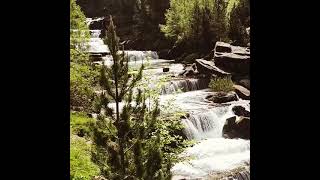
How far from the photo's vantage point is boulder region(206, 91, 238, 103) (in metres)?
22.8

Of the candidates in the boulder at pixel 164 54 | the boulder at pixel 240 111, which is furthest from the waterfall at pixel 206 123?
the boulder at pixel 164 54

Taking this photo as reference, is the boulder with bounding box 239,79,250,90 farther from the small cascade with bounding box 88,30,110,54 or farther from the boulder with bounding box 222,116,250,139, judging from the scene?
the small cascade with bounding box 88,30,110,54

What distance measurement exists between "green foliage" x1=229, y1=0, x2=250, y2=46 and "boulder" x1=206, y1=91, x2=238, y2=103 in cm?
1316

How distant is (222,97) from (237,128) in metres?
3.72

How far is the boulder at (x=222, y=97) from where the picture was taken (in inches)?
898

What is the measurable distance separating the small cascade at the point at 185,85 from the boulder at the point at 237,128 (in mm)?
6546

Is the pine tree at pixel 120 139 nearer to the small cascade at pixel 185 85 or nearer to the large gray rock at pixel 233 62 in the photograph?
the small cascade at pixel 185 85

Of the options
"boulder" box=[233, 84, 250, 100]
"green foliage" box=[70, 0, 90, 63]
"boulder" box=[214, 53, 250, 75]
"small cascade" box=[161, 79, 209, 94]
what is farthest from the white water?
"boulder" box=[214, 53, 250, 75]

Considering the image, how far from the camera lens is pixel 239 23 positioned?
36625 mm

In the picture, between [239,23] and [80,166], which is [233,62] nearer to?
[239,23]
